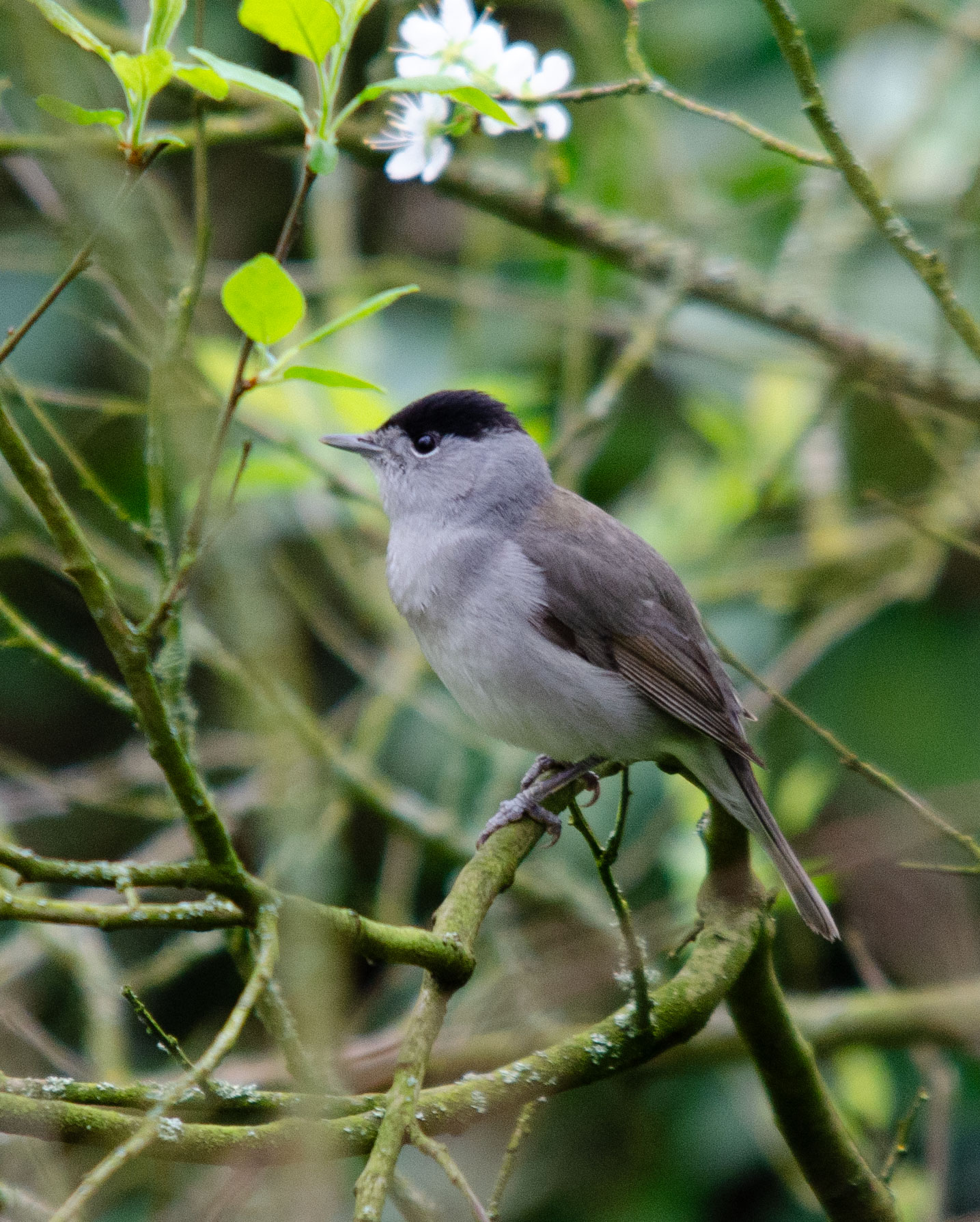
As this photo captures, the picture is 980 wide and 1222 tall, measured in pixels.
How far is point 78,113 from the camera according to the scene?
1.48m

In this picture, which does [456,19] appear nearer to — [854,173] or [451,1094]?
[854,173]

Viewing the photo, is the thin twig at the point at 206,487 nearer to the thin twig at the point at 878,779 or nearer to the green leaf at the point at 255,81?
the green leaf at the point at 255,81

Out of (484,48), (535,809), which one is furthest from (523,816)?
(484,48)

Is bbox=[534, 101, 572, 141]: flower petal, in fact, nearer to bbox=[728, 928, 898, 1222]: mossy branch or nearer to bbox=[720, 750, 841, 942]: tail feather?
bbox=[720, 750, 841, 942]: tail feather

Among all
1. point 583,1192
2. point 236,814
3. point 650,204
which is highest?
point 650,204

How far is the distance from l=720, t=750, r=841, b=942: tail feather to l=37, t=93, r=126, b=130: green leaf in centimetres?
193

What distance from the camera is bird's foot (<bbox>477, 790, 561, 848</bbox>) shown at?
2.93 meters

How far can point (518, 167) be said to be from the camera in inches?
230

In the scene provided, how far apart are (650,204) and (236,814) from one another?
3.35m

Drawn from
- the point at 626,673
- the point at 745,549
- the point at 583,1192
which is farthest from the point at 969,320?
the point at 583,1192

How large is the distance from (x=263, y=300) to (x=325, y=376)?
0.14 m

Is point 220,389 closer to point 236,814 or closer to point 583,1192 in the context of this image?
point 236,814

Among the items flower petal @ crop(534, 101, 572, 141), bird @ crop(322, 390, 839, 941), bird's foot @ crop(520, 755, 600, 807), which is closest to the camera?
flower petal @ crop(534, 101, 572, 141)

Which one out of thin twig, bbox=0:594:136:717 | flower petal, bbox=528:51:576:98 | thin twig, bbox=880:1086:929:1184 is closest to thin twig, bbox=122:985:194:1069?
thin twig, bbox=0:594:136:717
